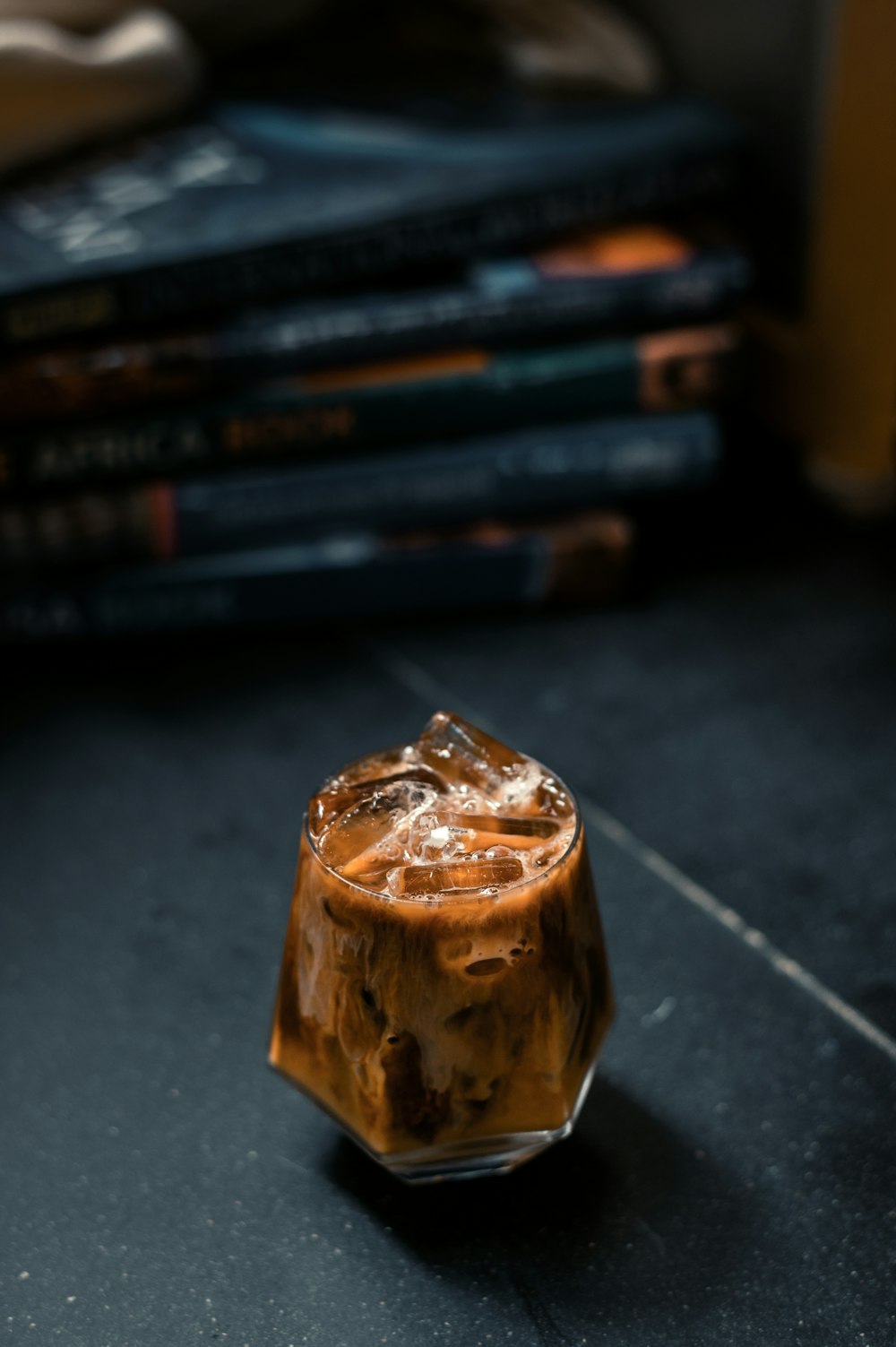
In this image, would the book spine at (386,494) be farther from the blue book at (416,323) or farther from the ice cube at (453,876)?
the ice cube at (453,876)

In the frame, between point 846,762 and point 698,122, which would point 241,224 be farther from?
point 846,762

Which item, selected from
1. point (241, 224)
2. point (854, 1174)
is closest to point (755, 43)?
point (241, 224)

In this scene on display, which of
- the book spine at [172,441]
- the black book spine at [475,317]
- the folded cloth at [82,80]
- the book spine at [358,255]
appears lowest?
the book spine at [172,441]

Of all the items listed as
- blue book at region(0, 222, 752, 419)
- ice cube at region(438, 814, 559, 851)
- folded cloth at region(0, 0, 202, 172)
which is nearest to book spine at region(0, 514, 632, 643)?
blue book at region(0, 222, 752, 419)

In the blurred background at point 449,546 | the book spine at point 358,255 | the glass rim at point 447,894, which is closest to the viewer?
the glass rim at point 447,894

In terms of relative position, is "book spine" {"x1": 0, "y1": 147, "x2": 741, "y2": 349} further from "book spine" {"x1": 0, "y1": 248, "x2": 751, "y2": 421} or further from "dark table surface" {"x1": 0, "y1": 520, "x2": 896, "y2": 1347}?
"dark table surface" {"x1": 0, "y1": 520, "x2": 896, "y2": 1347}

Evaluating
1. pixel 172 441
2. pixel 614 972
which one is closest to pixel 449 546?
pixel 172 441

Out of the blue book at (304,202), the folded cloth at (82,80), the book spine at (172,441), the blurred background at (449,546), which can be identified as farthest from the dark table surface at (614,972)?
the folded cloth at (82,80)
